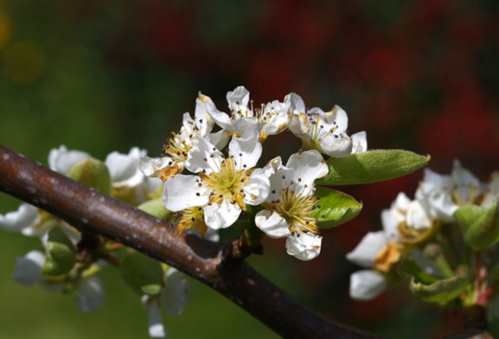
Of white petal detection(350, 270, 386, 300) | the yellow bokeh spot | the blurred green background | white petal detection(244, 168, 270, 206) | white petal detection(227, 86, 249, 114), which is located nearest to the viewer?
white petal detection(244, 168, 270, 206)

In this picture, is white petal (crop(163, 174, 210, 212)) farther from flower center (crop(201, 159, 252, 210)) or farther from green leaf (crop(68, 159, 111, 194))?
green leaf (crop(68, 159, 111, 194))

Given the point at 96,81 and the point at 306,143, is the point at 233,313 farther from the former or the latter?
the point at 306,143

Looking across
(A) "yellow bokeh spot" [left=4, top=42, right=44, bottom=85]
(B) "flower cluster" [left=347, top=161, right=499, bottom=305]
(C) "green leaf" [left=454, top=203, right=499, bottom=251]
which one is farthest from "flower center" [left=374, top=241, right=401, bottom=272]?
(A) "yellow bokeh spot" [left=4, top=42, right=44, bottom=85]

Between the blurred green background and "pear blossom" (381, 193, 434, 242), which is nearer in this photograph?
"pear blossom" (381, 193, 434, 242)

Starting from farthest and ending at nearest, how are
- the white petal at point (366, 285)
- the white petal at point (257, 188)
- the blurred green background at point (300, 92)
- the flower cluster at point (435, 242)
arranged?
the blurred green background at point (300, 92), the white petal at point (366, 285), the flower cluster at point (435, 242), the white petal at point (257, 188)

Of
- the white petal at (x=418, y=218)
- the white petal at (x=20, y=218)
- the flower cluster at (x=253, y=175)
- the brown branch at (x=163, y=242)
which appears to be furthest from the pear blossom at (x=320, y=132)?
the white petal at (x=20, y=218)

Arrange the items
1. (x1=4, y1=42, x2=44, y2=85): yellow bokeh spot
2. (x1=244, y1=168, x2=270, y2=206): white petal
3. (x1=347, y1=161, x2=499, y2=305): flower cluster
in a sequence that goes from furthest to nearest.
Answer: (x1=4, y1=42, x2=44, y2=85): yellow bokeh spot
(x1=347, y1=161, x2=499, y2=305): flower cluster
(x1=244, y1=168, x2=270, y2=206): white petal

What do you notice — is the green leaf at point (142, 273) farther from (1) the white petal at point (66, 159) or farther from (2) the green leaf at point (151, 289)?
(1) the white petal at point (66, 159)

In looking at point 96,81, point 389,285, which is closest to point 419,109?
point 96,81
